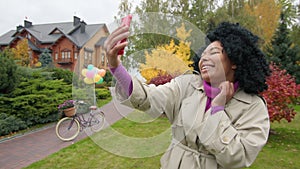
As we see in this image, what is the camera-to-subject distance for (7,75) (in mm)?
7230

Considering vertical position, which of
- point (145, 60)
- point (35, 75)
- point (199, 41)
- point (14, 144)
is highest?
point (199, 41)

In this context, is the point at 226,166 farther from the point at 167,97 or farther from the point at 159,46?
the point at 159,46

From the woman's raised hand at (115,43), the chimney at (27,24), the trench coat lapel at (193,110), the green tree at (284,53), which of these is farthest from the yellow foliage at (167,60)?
the chimney at (27,24)

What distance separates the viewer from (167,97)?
1297 mm

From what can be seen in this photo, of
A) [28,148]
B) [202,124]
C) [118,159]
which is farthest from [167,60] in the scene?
[28,148]

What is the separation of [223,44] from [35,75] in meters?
9.69

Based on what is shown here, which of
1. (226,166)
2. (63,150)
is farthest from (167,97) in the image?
(63,150)

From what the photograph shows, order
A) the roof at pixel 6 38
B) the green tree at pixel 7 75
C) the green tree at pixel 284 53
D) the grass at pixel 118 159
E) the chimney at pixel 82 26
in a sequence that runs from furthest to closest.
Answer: the roof at pixel 6 38 < the green tree at pixel 284 53 < the green tree at pixel 7 75 < the grass at pixel 118 159 < the chimney at pixel 82 26

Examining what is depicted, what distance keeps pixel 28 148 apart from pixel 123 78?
5775mm

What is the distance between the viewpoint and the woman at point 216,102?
3.64ft

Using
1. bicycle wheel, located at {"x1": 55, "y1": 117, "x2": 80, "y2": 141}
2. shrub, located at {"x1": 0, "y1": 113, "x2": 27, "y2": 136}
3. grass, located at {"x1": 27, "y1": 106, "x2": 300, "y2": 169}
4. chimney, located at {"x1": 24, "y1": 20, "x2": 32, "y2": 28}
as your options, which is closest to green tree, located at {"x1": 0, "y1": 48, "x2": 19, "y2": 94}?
shrub, located at {"x1": 0, "y1": 113, "x2": 27, "y2": 136}

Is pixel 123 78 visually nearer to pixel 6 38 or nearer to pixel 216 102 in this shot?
pixel 216 102

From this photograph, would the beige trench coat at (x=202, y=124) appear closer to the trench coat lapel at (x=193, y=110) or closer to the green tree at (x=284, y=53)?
the trench coat lapel at (x=193, y=110)

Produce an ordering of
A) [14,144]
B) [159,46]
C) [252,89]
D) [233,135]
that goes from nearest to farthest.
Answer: [233,135] → [252,89] → [159,46] → [14,144]
